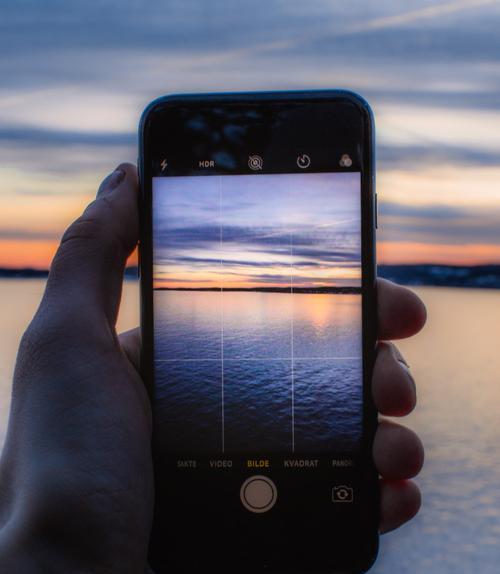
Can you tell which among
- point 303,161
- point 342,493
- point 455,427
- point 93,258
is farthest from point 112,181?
point 455,427

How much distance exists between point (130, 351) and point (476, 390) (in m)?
8.54

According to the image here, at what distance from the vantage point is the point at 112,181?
4.04 ft

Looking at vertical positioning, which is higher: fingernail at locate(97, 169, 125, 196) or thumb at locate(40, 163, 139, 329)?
fingernail at locate(97, 169, 125, 196)

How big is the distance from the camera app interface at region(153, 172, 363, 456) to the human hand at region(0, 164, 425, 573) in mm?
62

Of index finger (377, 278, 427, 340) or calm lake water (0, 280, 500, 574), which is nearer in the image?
index finger (377, 278, 427, 340)

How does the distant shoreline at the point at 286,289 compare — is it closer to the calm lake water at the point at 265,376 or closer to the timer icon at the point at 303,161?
the calm lake water at the point at 265,376

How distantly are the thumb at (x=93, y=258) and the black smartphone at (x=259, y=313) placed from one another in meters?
0.04

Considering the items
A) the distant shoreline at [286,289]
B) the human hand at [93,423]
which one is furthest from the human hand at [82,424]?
the distant shoreline at [286,289]

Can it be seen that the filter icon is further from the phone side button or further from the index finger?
the phone side button

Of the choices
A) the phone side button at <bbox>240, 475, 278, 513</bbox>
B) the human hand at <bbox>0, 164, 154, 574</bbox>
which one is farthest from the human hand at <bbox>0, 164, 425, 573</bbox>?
the phone side button at <bbox>240, 475, 278, 513</bbox>

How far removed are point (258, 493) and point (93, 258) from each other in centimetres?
46

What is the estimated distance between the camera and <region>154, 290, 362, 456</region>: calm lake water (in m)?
1.20

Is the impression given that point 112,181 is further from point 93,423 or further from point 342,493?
point 342,493

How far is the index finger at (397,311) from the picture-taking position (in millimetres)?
1235
